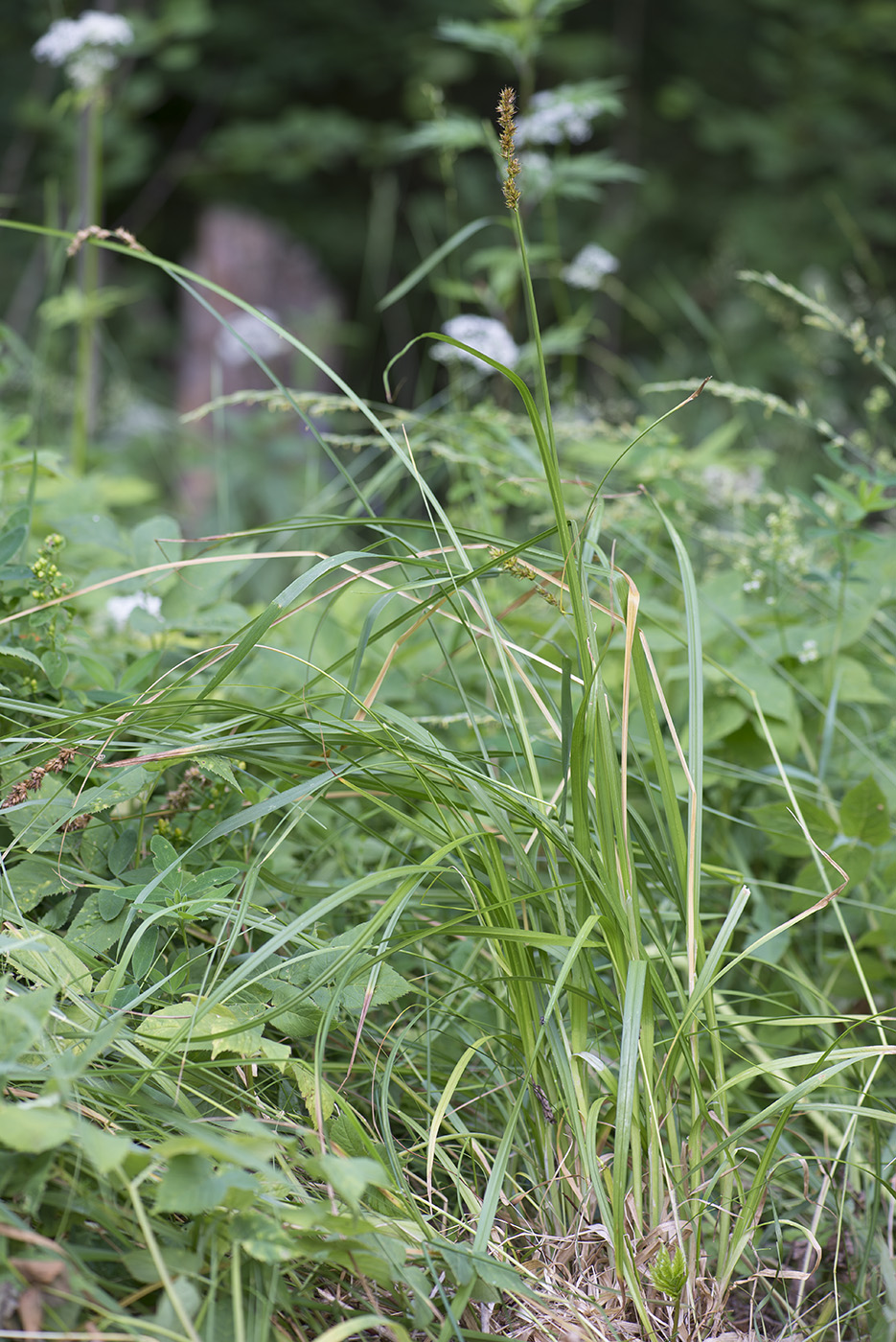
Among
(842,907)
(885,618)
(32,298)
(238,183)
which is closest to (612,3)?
(238,183)

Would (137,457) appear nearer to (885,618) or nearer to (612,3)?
(885,618)

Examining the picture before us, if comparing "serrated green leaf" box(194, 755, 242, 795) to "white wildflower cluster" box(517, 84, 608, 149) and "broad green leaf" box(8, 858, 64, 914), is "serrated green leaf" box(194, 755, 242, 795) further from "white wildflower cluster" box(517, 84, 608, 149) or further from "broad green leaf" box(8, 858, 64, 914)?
"white wildflower cluster" box(517, 84, 608, 149)

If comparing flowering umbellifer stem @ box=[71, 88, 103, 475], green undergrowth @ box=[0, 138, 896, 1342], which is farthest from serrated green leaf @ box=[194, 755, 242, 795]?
flowering umbellifer stem @ box=[71, 88, 103, 475]

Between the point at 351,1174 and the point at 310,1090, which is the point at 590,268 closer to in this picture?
the point at 310,1090

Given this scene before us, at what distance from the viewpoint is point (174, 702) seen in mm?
848

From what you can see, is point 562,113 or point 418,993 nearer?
point 418,993

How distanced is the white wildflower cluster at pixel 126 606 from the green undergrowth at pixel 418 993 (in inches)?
2.2

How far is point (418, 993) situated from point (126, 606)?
753 mm

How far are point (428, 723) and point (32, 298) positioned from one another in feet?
9.67

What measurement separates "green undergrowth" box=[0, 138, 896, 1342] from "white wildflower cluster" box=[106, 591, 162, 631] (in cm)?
5

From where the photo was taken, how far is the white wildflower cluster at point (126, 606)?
1261mm

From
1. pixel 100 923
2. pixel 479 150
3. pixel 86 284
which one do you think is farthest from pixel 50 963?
pixel 479 150

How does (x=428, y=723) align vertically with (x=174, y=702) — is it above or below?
below

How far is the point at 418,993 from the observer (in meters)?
0.89
